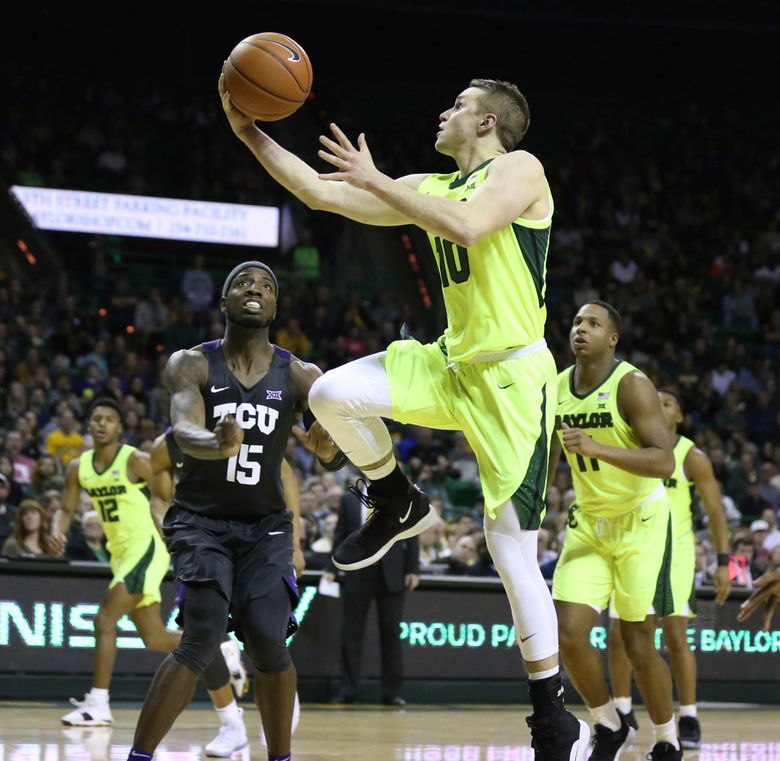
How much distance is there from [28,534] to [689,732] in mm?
5137

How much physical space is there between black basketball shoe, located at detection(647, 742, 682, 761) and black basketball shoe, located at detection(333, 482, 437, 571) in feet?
7.64

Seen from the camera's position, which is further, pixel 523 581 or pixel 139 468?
pixel 139 468

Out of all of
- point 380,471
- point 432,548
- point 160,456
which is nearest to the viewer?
point 380,471

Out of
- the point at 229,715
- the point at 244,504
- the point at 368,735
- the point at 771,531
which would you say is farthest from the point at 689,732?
the point at 771,531

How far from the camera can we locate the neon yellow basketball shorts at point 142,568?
8898 mm

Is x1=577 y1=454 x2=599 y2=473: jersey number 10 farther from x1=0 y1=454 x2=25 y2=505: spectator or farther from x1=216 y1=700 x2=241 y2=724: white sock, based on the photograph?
x1=0 y1=454 x2=25 y2=505: spectator

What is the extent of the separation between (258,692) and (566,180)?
17.5m

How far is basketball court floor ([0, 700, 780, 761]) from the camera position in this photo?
6984 millimetres

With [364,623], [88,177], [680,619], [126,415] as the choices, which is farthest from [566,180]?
[680,619]

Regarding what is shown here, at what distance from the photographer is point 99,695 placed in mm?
8539

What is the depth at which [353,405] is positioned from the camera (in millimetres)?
4938

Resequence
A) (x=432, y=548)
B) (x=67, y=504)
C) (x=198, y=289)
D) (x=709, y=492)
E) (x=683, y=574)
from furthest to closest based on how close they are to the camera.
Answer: (x=198, y=289), (x=432, y=548), (x=67, y=504), (x=709, y=492), (x=683, y=574)

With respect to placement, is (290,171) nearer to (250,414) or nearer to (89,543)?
(250,414)

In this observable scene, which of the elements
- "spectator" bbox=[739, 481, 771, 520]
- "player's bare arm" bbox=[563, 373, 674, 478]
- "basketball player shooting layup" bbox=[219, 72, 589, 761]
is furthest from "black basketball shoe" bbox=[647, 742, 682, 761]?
"spectator" bbox=[739, 481, 771, 520]
